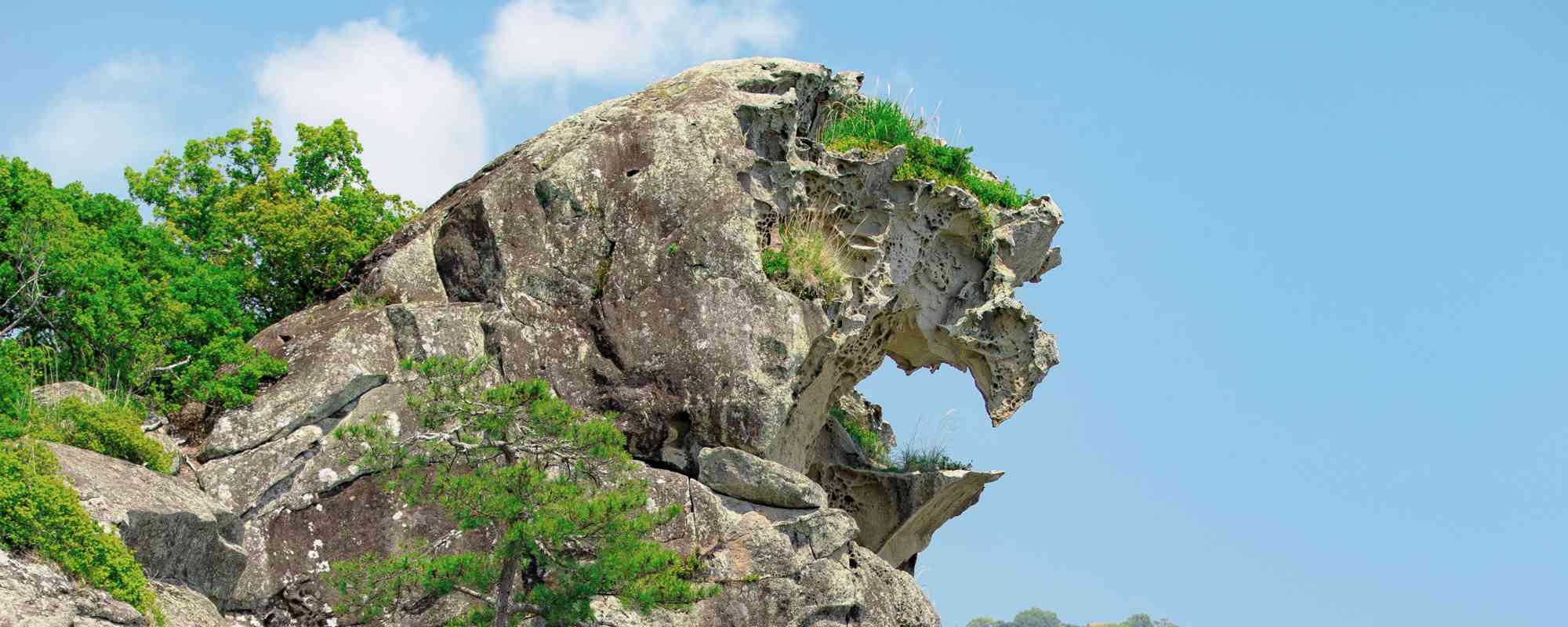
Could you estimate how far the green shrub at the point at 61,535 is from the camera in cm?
1625

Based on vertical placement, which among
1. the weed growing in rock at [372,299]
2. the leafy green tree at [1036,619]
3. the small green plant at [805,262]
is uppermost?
the leafy green tree at [1036,619]

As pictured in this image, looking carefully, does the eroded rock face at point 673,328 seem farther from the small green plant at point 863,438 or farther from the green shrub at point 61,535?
the small green plant at point 863,438

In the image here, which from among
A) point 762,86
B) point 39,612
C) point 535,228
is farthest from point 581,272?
point 39,612

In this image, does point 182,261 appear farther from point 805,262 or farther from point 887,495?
point 887,495

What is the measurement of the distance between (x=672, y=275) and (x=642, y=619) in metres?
4.44

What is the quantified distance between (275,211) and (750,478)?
8671mm

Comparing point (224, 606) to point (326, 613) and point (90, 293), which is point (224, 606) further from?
point (90, 293)

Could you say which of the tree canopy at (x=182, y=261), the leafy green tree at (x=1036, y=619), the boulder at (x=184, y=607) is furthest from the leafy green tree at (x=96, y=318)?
the leafy green tree at (x=1036, y=619)

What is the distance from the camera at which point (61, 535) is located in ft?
53.9

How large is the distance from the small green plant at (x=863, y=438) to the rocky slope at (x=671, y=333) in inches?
152

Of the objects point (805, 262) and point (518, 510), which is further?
point (805, 262)

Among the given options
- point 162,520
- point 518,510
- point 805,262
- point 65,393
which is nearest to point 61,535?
point 162,520

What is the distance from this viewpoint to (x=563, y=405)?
1805 cm

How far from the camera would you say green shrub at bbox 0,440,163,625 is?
1625cm
